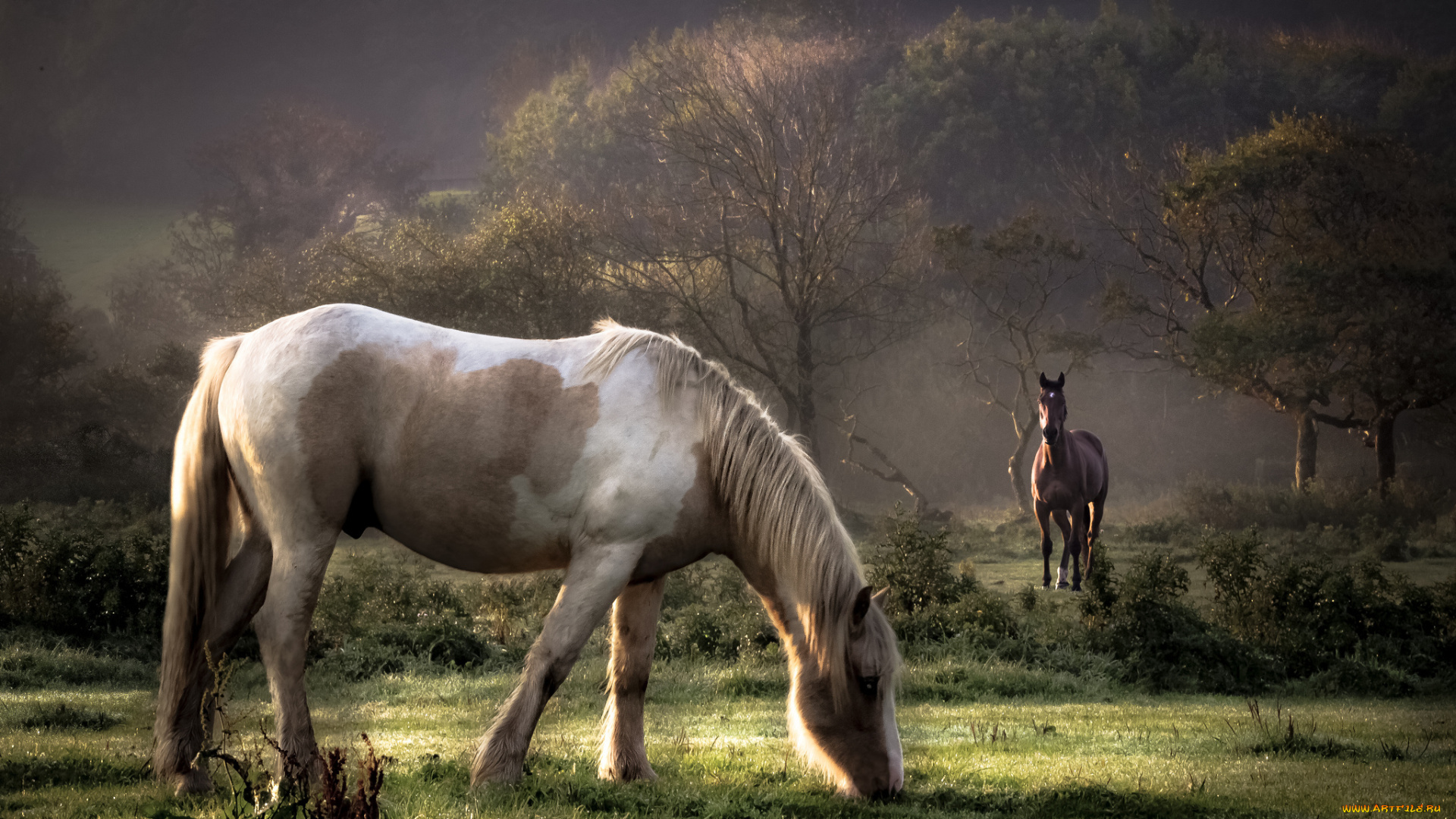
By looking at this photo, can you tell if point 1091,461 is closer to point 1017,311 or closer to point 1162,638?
point 1162,638

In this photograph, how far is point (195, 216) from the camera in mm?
46469

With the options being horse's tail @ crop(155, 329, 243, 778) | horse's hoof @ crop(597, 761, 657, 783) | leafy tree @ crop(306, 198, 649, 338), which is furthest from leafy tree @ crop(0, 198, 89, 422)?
horse's hoof @ crop(597, 761, 657, 783)

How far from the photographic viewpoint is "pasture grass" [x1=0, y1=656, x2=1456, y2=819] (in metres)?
4.80

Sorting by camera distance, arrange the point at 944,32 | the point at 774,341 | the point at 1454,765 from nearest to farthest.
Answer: the point at 1454,765
the point at 774,341
the point at 944,32

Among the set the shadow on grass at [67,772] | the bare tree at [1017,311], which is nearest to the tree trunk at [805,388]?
the bare tree at [1017,311]

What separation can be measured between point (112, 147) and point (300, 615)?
52.6 metres

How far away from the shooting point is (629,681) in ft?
17.7

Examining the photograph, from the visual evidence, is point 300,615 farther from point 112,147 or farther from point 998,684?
point 112,147

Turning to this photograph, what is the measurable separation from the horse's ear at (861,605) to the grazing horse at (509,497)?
17 mm

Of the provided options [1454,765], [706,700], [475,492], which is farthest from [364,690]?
[1454,765]

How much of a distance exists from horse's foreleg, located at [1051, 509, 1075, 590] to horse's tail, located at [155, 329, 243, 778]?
11829 mm

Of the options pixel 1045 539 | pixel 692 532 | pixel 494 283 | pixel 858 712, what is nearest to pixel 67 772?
pixel 692 532

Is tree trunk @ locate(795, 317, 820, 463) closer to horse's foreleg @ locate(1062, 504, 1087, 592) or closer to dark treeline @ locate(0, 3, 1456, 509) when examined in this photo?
dark treeline @ locate(0, 3, 1456, 509)

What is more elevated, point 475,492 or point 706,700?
point 475,492
